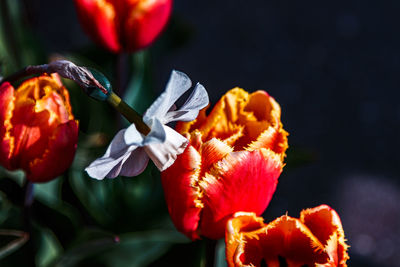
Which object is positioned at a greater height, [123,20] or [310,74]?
[123,20]

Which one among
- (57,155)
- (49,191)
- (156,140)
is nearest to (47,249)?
(49,191)

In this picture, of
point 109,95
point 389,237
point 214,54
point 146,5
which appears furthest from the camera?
point 214,54

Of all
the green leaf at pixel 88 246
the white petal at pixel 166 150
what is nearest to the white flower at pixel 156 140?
the white petal at pixel 166 150

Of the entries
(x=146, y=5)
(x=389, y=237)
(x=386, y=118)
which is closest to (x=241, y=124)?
(x=146, y=5)

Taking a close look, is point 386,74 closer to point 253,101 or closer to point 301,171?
point 301,171

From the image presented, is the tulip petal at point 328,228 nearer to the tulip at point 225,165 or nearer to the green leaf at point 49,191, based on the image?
the tulip at point 225,165

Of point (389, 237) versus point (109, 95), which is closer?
point (109, 95)

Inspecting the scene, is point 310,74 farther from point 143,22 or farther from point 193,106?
point 193,106
